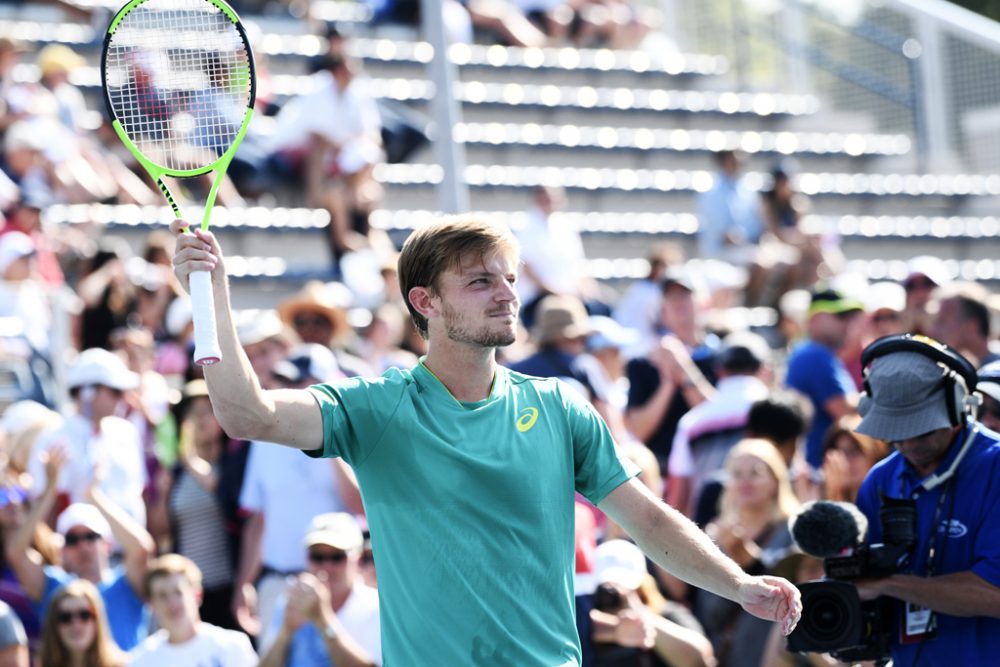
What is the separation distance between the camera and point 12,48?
40.1 feet

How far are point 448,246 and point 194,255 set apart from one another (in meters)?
0.65

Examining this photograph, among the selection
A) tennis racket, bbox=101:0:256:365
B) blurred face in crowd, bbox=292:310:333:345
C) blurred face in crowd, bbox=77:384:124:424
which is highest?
tennis racket, bbox=101:0:256:365

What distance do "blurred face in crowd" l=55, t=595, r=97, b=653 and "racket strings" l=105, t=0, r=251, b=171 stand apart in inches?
97.7

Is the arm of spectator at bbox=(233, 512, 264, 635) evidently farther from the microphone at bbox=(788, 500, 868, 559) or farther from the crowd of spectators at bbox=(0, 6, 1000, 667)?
the microphone at bbox=(788, 500, 868, 559)

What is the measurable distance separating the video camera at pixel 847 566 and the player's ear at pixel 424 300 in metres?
1.29

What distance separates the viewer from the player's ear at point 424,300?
4.11 meters

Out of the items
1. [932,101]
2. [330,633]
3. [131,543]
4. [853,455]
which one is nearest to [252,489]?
[131,543]

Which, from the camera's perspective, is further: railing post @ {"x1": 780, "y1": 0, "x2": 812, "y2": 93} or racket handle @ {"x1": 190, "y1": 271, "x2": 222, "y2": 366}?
railing post @ {"x1": 780, "y1": 0, "x2": 812, "y2": 93}

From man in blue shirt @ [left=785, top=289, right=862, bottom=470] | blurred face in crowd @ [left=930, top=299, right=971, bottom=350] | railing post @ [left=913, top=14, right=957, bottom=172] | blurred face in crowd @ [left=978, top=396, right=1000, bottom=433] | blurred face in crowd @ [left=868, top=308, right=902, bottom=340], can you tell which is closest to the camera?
blurred face in crowd @ [left=978, top=396, right=1000, bottom=433]

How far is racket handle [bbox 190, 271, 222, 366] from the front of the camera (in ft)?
11.9

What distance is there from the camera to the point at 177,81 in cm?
556

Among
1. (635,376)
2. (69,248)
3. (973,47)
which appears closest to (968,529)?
(635,376)

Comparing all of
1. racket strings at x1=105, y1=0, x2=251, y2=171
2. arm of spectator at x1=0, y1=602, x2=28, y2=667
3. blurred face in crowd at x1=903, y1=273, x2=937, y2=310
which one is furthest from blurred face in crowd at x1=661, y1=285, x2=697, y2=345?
racket strings at x1=105, y1=0, x2=251, y2=171

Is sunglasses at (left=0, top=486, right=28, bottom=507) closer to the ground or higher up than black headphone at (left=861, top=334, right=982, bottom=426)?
closer to the ground
